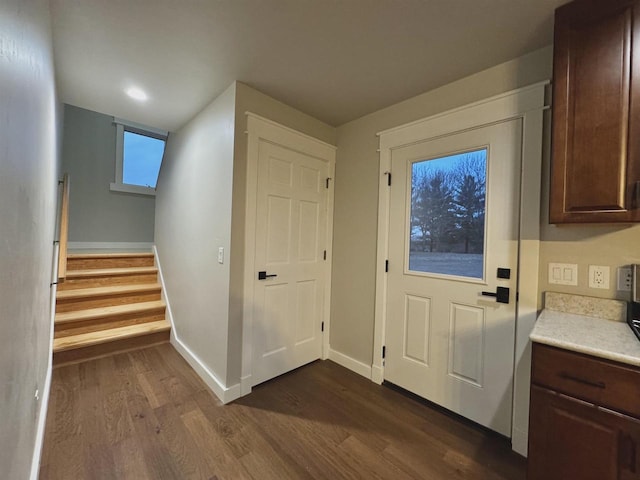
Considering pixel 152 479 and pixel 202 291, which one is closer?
pixel 152 479

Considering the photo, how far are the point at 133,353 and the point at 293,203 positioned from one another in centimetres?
228

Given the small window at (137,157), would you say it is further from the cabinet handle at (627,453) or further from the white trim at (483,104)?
the cabinet handle at (627,453)

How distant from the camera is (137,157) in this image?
4332 millimetres

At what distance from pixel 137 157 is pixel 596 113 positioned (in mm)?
5263

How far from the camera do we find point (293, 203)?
2424 mm

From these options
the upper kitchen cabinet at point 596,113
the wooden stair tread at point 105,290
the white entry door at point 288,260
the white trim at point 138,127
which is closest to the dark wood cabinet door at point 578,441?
the upper kitchen cabinet at point 596,113

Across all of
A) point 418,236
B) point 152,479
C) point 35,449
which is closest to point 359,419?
point 152,479

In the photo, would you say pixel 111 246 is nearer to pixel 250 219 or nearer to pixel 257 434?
pixel 250 219

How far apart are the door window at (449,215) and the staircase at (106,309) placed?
286 cm

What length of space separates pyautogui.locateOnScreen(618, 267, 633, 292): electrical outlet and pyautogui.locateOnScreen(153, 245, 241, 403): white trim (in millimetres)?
2434

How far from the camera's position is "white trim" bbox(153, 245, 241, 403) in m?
2.04

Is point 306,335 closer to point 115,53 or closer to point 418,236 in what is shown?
point 418,236

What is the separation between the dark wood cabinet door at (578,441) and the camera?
0.99 metres

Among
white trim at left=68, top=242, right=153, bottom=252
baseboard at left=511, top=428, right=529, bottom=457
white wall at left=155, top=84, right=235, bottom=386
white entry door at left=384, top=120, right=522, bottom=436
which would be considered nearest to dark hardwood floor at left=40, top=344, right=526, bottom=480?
baseboard at left=511, top=428, right=529, bottom=457
